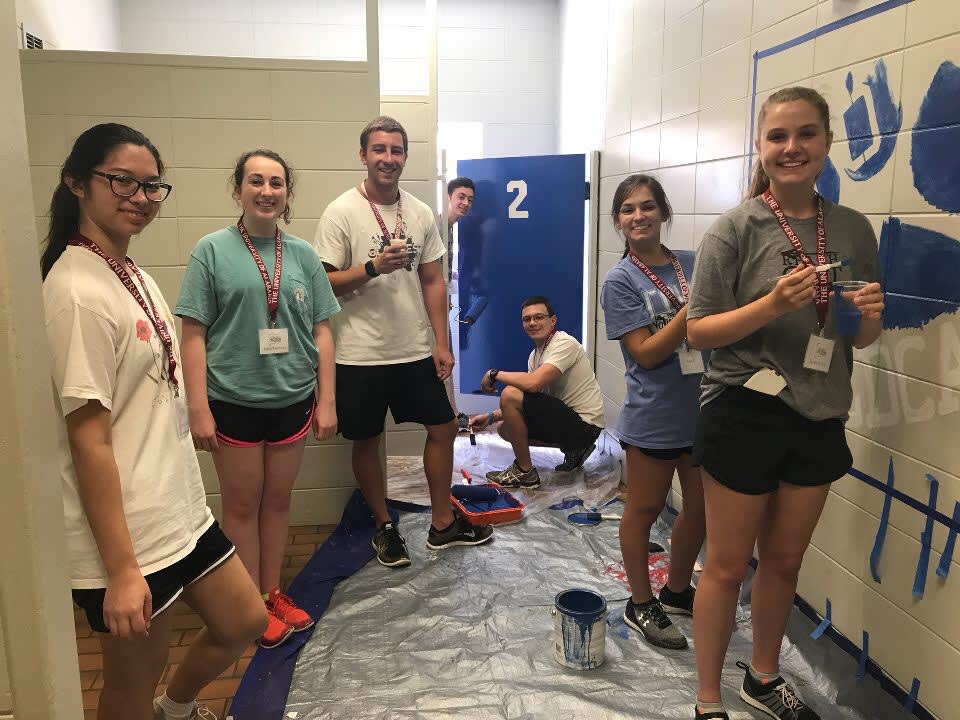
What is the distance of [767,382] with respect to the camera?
155 cm

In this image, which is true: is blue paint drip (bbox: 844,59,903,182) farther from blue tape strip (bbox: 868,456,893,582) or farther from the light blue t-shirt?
blue tape strip (bbox: 868,456,893,582)

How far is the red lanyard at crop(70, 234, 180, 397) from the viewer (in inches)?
48.1

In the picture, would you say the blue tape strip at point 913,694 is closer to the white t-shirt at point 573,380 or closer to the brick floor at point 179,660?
the brick floor at point 179,660

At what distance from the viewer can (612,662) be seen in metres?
2.09

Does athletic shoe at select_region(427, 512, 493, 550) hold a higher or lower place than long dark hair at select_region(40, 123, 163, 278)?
lower

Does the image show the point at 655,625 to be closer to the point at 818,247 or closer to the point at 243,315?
the point at 818,247

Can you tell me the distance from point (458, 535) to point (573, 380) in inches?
46.6

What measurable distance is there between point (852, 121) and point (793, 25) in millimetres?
425

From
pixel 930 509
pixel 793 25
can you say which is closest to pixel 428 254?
pixel 793 25

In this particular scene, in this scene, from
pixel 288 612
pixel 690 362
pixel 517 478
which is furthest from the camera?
pixel 517 478

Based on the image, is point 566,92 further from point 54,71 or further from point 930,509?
point 930,509

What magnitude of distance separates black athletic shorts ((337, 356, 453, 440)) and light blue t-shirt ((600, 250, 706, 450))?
915 millimetres

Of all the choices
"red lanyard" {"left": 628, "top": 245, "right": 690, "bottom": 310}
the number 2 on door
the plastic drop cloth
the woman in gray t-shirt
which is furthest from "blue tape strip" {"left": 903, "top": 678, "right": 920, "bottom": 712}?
the number 2 on door

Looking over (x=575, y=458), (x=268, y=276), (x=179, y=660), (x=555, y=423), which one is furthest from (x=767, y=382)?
(x=575, y=458)
